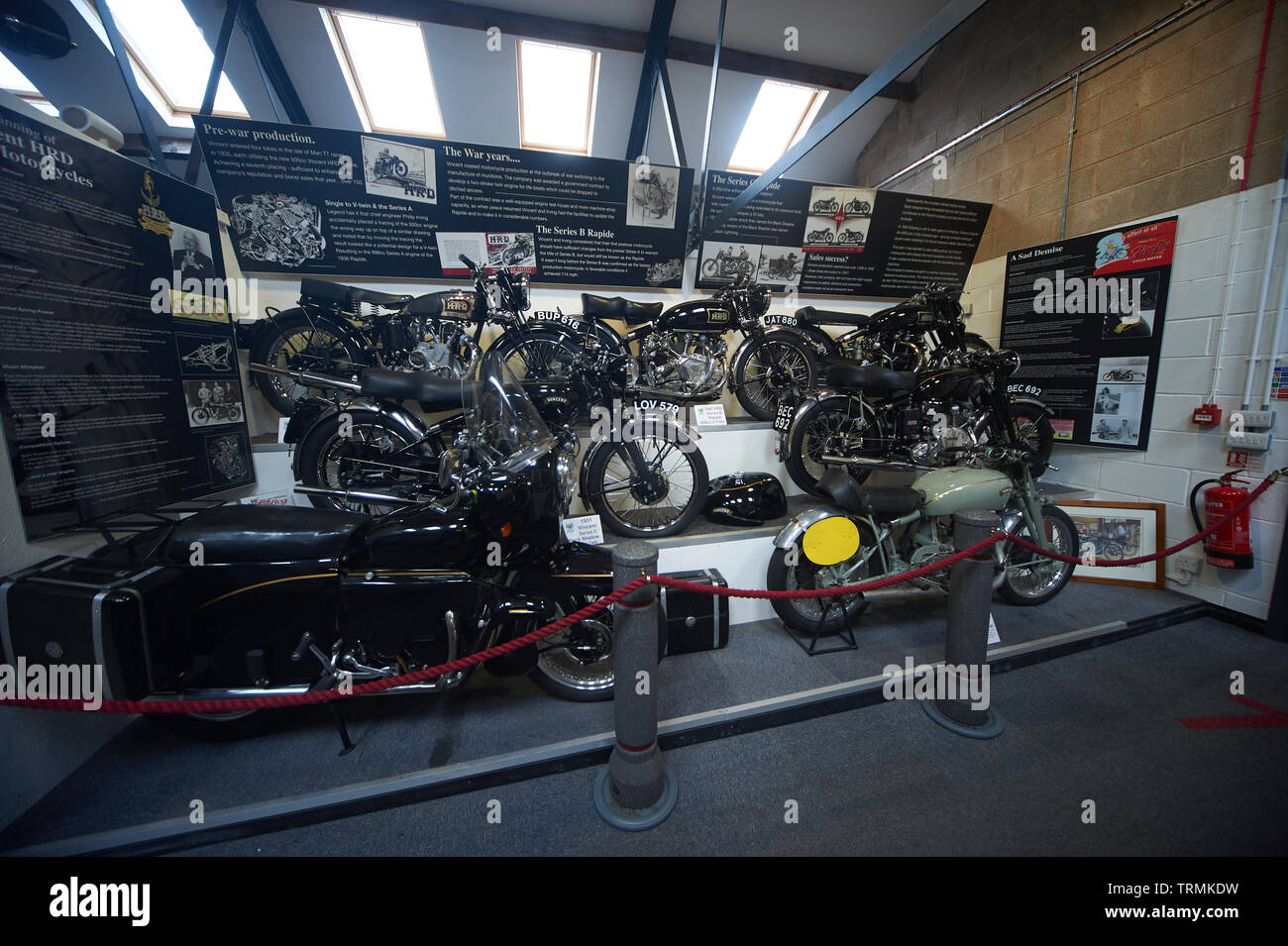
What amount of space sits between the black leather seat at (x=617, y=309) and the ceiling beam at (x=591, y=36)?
3037 mm

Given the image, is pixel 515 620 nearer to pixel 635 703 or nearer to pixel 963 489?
pixel 635 703

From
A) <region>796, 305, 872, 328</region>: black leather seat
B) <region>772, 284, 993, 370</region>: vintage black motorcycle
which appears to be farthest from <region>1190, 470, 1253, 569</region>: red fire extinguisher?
<region>796, 305, 872, 328</region>: black leather seat

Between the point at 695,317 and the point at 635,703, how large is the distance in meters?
2.61

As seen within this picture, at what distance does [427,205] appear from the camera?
283cm

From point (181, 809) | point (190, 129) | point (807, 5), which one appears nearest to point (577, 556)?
point (181, 809)

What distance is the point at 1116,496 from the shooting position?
10.4 feet

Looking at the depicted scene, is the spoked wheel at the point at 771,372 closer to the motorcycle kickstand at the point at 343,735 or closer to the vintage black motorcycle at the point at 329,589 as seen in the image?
the vintage black motorcycle at the point at 329,589

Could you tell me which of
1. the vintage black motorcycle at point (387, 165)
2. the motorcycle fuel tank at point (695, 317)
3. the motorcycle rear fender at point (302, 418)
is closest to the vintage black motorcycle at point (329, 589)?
the motorcycle rear fender at point (302, 418)

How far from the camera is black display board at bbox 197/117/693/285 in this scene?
2.60 meters

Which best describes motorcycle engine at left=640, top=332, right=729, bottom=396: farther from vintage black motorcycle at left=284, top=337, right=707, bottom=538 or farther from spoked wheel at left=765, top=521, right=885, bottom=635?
spoked wheel at left=765, top=521, right=885, bottom=635
